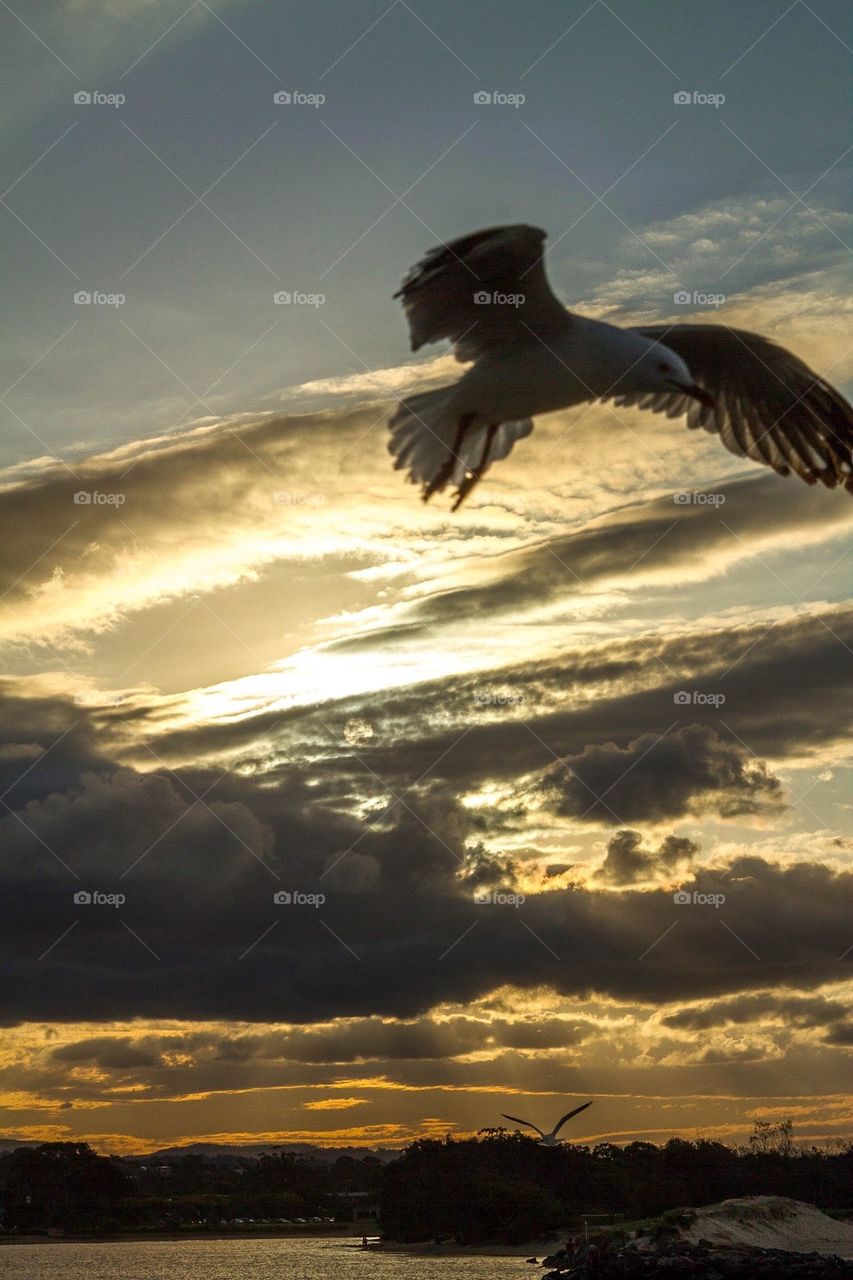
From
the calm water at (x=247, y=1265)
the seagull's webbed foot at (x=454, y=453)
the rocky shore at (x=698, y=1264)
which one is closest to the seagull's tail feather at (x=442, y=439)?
the seagull's webbed foot at (x=454, y=453)

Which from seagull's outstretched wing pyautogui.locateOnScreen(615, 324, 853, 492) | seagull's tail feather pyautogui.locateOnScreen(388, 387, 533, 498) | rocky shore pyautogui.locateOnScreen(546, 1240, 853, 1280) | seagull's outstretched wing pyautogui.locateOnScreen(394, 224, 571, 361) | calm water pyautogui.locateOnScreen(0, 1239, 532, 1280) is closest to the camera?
seagull's outstretched wing pyautogui.locateOnScreen(394, 224, 571, 361)

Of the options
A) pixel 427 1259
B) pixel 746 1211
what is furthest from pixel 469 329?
pixel 427 1259

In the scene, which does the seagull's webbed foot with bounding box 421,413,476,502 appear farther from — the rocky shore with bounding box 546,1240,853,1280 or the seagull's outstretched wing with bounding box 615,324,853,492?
the rocky shore with bounding box 546,1240,853,1280

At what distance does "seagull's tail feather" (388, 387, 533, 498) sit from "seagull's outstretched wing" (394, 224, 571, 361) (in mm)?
784

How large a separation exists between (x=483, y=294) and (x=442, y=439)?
1.93 meters

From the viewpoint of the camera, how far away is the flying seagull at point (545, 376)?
14656 mm

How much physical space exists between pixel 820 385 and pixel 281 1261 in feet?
358

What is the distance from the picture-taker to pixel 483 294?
14.9 m

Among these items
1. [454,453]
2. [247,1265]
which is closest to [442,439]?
[454,453]

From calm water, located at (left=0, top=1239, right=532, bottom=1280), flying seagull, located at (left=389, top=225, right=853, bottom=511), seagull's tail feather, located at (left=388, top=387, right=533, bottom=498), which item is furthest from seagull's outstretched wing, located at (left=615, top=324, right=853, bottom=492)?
calm water, located at (left=0, top=1239, right=532, bottom=1280)

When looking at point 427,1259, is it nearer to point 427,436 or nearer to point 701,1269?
point 701,1269

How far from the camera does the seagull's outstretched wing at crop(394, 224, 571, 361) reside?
549 inches

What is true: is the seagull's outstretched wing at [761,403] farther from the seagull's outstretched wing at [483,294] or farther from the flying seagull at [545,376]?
the seagull's outstretched wing at [483,294]

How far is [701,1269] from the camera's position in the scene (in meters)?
47.8
